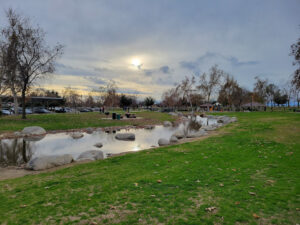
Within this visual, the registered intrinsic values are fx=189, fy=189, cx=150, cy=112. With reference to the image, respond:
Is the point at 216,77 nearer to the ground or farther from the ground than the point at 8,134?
farther from the ground

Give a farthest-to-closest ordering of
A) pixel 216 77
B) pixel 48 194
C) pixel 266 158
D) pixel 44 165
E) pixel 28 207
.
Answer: pixel 216 77
pixel 44 165
pixel 266 158
pixel 48 194
pixel 28 207

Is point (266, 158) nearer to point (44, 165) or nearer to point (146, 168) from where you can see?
point (146, 168)

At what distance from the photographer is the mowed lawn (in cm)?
396

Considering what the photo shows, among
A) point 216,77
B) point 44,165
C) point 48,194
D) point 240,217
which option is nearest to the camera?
point 240,217

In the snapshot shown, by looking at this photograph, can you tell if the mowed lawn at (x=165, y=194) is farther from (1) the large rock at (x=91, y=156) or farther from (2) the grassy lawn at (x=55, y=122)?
(2) the grassy lawn at (x=55, y=122)

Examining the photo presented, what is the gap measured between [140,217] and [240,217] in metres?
2.06

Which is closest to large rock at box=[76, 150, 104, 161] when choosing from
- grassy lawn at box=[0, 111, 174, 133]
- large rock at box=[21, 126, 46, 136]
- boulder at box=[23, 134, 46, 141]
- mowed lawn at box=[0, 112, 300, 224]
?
mowed lawn at box=[0, 112, 300, 224]

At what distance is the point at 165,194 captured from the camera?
5012 mm

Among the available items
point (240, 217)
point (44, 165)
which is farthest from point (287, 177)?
point (44, 165)

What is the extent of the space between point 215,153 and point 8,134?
18.2 metres

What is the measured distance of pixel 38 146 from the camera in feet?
46.8

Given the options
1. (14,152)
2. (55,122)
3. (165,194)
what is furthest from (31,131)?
(165,194)

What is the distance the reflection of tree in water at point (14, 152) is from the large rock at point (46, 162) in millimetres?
1988

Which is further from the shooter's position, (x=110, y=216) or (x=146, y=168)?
(x=146, y=168)
